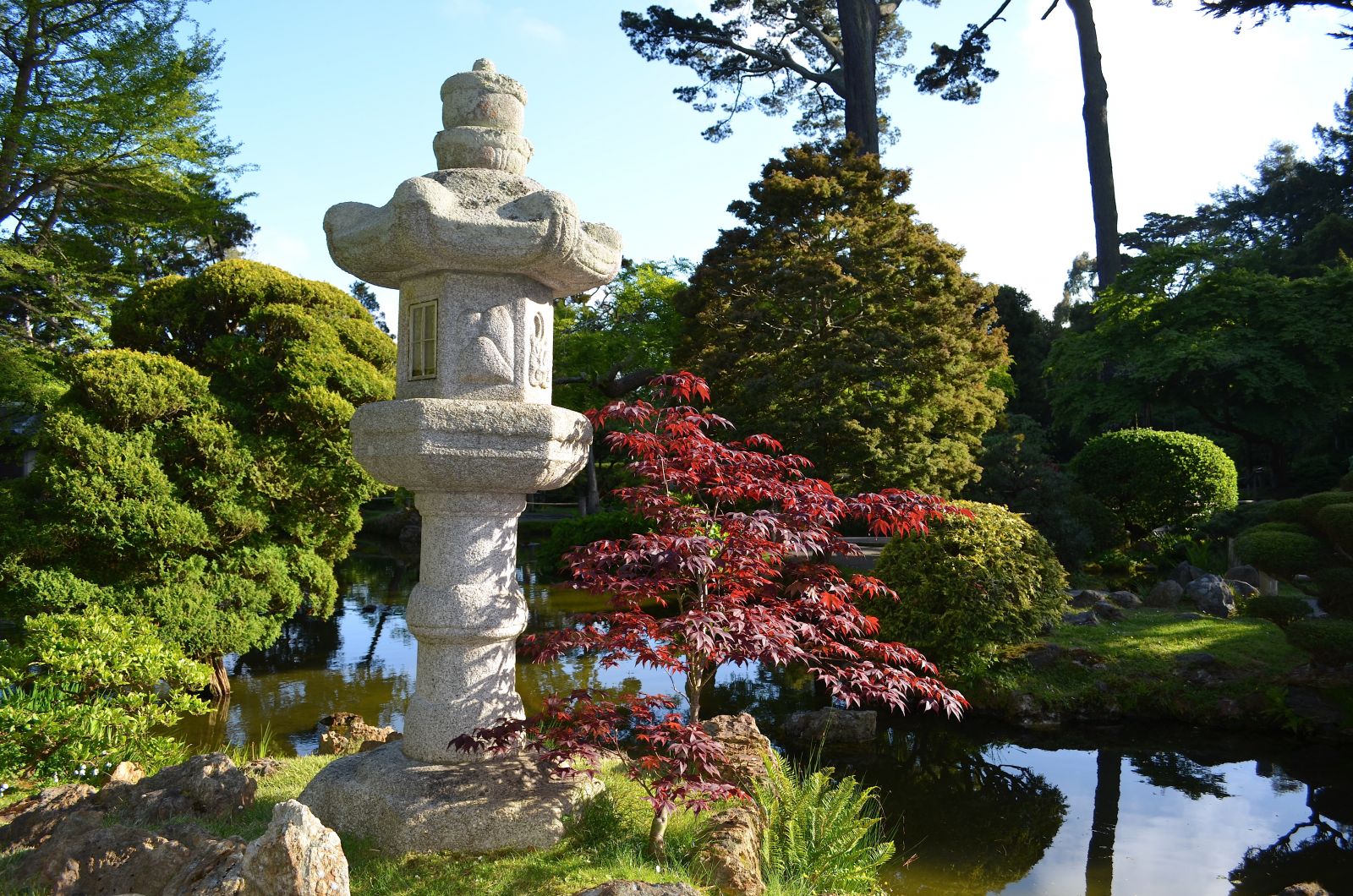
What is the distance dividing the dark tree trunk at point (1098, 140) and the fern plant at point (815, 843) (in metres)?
19.4

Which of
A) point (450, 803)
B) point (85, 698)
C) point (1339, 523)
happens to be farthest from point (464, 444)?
point (1339, 523)

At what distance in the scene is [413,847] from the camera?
3.87m

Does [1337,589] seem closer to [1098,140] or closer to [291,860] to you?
[291,860]

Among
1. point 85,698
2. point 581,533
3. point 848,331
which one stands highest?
point 848,331

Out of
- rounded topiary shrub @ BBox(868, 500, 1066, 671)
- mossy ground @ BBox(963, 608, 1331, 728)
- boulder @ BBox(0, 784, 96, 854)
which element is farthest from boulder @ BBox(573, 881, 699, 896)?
mossy ground @ BBox(963, 608, 1331, 728)

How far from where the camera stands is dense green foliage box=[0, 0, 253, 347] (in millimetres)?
11594

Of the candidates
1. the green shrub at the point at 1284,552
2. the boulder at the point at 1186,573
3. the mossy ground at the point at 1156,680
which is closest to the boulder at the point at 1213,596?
the boulder at the point at 1186,573

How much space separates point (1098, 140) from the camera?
68.5ft

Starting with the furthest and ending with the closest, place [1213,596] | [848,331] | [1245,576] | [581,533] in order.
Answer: [581,533] → [1245,576] → [848,331] → [1213,596]

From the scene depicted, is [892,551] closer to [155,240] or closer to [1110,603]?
[1110,603]

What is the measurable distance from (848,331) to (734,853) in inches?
356

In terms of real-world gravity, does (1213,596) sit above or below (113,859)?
above

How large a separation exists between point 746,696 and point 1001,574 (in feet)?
9.54

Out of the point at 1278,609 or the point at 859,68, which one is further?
the point at 859,68
